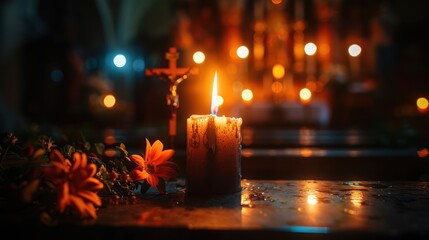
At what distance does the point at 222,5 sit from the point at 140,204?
10.5 meters

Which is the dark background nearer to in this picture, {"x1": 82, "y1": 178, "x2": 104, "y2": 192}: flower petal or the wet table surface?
the wet table surface

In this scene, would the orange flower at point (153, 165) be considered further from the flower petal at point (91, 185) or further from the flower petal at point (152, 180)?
the flower petal at point (91, 185)

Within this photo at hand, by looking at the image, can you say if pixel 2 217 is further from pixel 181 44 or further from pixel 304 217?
pixel 181 44

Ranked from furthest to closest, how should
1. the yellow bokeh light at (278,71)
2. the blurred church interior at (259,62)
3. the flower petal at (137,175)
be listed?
the yellow bokeh light at (278,71) < the blurred church interior at (259,62) < the flower petal at (137,175)

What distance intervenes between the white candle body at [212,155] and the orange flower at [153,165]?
0.10 metres

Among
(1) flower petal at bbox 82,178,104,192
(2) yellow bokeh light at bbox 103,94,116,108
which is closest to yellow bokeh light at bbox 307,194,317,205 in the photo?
(1) flower petal at bbox 82,178,104,192

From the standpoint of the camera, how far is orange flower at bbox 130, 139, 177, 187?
5.36 ft

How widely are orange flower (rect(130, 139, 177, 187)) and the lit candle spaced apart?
0.10 m

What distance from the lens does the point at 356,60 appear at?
36.0 feet

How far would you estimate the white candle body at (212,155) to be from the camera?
1678mm

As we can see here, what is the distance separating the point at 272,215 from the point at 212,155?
0.45 m

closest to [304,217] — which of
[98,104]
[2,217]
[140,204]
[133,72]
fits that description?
[140,204]

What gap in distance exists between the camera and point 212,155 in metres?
1.68

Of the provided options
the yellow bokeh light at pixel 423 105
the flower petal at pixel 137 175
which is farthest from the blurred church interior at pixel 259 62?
the flower petal at pixel 137 175
